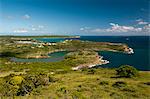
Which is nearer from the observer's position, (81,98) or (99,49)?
(81,98)

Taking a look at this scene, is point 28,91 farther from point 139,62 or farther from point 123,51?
point 123,51

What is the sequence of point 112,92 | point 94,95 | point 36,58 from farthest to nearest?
point 36,58
point 112,92
point 94,95

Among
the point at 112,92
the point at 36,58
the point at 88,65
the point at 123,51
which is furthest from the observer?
the point at 123,51

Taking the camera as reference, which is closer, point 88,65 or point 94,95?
point 94,95

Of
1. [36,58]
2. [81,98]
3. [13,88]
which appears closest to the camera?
[81,98]

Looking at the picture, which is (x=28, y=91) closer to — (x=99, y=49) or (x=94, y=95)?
(x=94, y=95)

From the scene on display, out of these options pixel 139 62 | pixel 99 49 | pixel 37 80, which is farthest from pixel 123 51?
pixel 37 80

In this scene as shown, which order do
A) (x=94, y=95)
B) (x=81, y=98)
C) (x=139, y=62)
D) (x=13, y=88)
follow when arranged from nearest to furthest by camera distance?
(x=81, y=98)
(x=94, y=95)
(x=13, y=88)
(x=139, y=62)

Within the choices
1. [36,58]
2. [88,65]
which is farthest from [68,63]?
[36,58]
